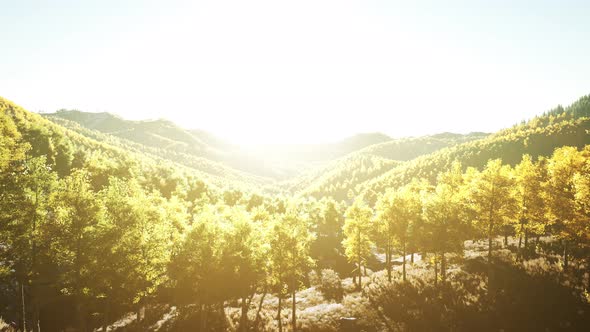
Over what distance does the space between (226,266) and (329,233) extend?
57.2 m

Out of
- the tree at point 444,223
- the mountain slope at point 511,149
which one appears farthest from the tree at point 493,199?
the mountain slope at point 511,149

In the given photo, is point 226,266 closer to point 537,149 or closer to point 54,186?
point 54,186

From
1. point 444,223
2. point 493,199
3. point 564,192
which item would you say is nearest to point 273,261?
point 444,223

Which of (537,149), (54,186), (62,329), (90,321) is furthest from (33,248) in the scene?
(537,149)

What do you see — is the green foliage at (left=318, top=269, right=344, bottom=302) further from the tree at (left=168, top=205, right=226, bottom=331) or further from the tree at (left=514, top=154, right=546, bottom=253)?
the tree at (left=514, top=154, right=546, bottom=253)

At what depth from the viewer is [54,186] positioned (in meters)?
22.1

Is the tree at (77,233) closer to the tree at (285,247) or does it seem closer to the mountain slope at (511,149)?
the tree at (285,247)

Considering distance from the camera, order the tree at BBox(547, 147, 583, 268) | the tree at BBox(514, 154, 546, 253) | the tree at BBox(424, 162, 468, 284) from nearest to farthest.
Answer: the tree at BBox(547, 147, 583, 268) < the tree at BBox(424, 162, 468, 284) < the tree at BBox(514, 154, 546, 253)

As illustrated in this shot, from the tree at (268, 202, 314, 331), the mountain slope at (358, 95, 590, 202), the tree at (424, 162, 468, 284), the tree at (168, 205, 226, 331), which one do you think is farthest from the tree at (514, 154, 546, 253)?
the mountain slope at (358, 95, 590, 202)

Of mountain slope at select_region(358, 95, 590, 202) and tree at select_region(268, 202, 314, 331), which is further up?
mountain slope at select_region(358, 95, 590, 202)

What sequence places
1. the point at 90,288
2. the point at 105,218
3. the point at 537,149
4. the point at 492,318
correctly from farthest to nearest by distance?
the point at 537,149 < the point at 492,318 < the point at 105,218 < the point at 90,288

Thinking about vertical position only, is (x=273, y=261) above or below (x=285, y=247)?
below

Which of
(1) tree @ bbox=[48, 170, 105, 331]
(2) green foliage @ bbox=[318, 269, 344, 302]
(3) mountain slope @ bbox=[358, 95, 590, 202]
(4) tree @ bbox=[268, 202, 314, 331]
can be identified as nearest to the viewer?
(1) tree @ bbox=[48, 170, 105, 331]

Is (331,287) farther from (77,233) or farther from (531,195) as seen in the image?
(77,233)
